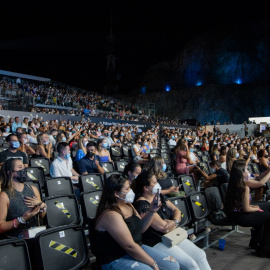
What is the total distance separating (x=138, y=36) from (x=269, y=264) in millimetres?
49287

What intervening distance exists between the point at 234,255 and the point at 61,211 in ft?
8.55

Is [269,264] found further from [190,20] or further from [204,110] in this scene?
[190,20]

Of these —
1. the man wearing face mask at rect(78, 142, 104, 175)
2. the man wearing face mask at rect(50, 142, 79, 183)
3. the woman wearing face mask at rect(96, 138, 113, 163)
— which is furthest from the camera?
the woman wearing face mask at rect(96, 138, 113, 163)

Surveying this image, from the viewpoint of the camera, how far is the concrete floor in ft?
12.3

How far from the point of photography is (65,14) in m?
32.2

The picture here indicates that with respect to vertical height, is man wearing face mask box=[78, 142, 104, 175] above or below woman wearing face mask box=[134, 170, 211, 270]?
above

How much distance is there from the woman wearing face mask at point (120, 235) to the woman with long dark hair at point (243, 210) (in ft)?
6.05

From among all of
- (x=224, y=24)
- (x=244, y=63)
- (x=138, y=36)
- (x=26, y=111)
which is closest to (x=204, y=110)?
(x=244, y=63)

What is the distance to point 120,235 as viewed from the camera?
244 cm

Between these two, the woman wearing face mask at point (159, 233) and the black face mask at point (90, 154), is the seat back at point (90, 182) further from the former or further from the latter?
the woman wearing face mask at point (159, 233)

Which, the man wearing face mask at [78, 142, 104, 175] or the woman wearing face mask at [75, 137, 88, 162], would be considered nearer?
the man wearing face mask at [78, 142, 104, 175]

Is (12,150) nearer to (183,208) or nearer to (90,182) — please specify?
(90,182)

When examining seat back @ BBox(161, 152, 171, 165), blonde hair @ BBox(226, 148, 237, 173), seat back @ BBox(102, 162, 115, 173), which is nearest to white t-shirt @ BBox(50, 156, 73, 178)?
seat back @ BBox(102, 162, 115, 173)

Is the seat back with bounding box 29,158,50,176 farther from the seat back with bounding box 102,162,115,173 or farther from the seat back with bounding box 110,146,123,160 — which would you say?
the seat back with bounding box 110,146,123,160
